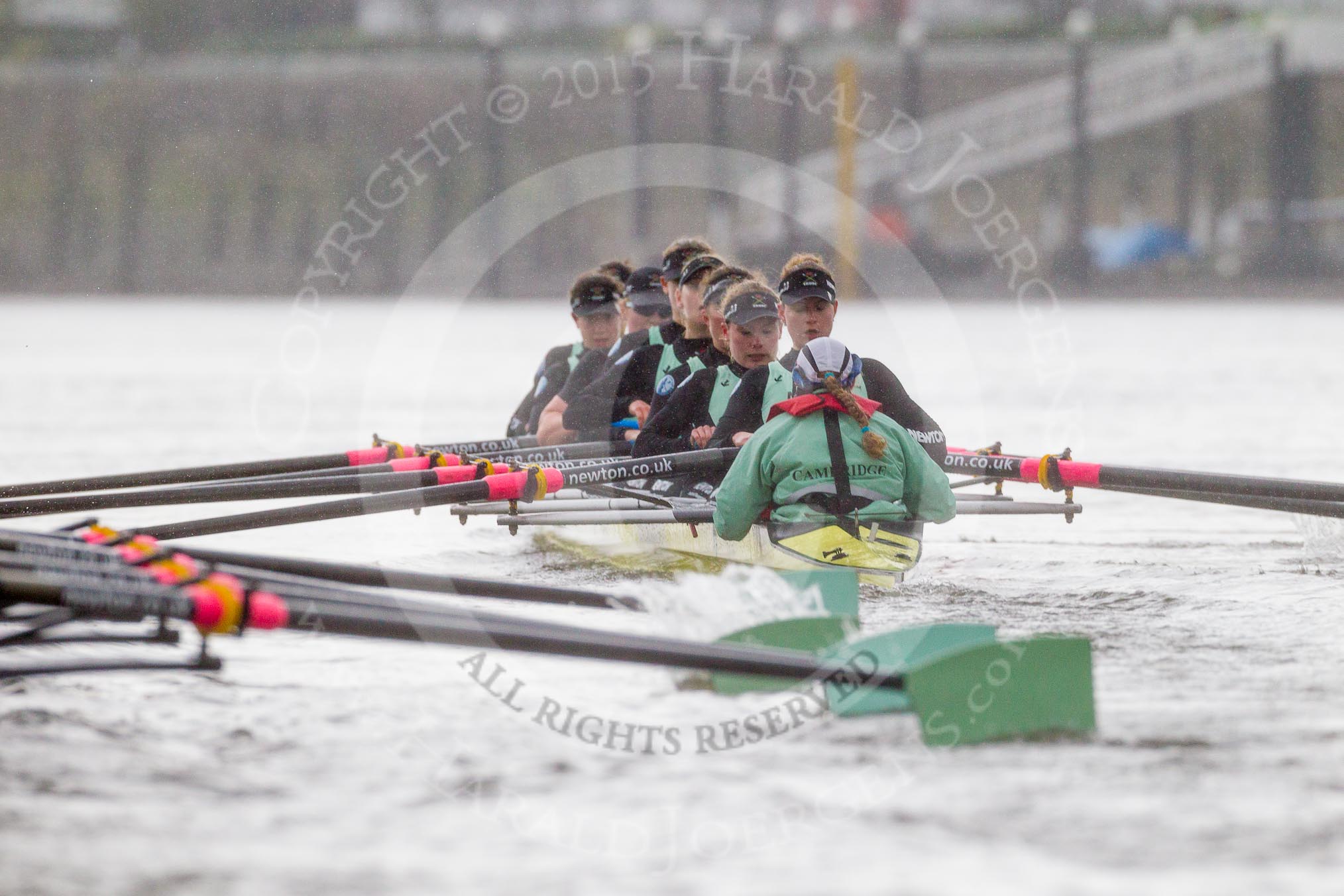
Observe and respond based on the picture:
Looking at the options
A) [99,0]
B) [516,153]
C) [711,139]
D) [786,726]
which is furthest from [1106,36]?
[786,726]

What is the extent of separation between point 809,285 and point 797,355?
34 cm

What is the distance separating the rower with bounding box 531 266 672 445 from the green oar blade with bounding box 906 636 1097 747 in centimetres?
509

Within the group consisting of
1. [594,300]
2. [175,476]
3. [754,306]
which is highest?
[594,300]

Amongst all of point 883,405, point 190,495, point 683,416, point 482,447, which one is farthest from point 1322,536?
point 190,495

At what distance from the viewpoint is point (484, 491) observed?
7.78 m

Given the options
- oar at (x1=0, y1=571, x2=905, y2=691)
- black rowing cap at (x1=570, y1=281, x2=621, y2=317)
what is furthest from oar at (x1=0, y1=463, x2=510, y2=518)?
oar at (x1=0, y1=571, x2=905, y2=691)

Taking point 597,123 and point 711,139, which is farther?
point 597,123

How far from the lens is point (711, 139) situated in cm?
4125

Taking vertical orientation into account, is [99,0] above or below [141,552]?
above

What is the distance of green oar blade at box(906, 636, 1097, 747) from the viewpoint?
5.00 meters

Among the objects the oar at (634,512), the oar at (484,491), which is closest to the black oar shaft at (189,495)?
the oar at (484,491)

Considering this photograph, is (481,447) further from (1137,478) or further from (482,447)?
(1137,478)

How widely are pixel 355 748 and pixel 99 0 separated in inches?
2135

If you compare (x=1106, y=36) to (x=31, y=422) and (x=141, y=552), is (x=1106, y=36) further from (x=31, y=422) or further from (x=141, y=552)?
(x=141, y=552)
